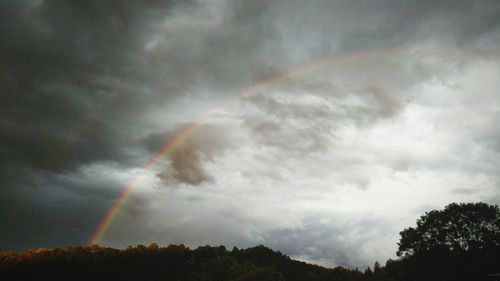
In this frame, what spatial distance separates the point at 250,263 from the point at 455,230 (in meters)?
54.7

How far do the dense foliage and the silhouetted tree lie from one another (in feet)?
0.63

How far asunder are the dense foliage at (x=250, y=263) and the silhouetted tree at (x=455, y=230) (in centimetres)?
19

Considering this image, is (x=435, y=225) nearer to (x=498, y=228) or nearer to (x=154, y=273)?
(x=498, y=228)

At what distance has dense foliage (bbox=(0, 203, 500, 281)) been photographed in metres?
40.1

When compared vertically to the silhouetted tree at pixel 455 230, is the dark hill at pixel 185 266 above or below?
below

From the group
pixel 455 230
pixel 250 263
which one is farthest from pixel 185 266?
pixel 455 230

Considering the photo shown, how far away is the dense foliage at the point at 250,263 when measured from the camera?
132 ft

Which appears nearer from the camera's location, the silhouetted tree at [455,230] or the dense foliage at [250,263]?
the dense foliage at [250,263]

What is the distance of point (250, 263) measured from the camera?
54062mm

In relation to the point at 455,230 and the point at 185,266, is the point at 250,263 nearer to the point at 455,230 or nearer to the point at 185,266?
the point at 185,266

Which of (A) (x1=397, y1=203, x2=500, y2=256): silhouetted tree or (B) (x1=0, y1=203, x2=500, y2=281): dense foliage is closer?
(B) (x1=0, y1=203, x2=500, y2=281): dense foliage

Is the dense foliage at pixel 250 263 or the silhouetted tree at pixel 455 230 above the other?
the silhouetted tree at pixel 455 230

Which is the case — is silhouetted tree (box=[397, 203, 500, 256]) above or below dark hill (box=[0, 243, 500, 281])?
above

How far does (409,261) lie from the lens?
81.2 m
